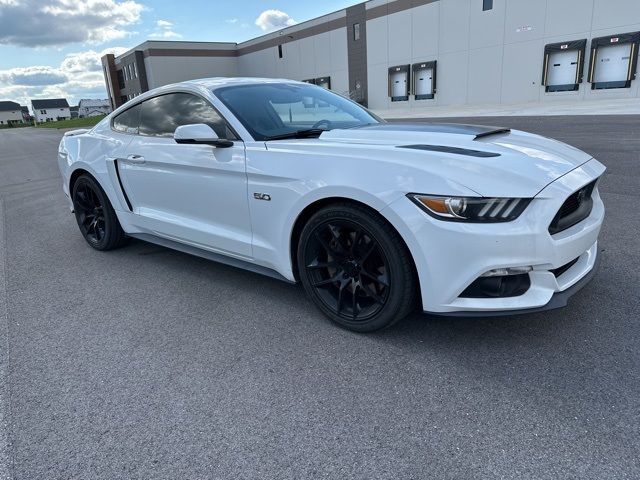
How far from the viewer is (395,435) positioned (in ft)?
6.85

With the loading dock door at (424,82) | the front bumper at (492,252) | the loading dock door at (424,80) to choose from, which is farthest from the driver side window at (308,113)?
the loading dock door at (424,82)

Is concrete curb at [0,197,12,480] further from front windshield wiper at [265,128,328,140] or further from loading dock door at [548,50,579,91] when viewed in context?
loading dock door at [548,50,579,91]

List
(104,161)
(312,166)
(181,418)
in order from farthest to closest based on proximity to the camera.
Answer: (104,161), (312,166), (181,418)

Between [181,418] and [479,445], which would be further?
[181,418]

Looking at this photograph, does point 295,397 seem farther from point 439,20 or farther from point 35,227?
point 439,20

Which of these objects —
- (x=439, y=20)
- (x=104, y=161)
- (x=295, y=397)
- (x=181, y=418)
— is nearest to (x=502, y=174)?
(x=295, y=397)

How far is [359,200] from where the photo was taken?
2633 mm

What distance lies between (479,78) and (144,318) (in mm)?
32463

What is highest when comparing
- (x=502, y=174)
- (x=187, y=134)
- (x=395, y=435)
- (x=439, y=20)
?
(x=439, y=20)

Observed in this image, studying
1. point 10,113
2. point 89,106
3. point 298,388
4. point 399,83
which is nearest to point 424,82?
point 399,83

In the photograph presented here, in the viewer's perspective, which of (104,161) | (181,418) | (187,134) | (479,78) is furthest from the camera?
(479,78)

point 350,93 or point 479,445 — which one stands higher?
point 350,93

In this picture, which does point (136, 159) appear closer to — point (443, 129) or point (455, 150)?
point (443, 129)

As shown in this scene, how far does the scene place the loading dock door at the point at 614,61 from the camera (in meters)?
24.6
